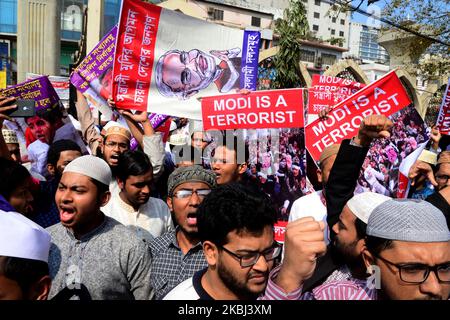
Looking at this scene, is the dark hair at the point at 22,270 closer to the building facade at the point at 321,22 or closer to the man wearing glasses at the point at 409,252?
the man wearing glasses at the point at 409,252

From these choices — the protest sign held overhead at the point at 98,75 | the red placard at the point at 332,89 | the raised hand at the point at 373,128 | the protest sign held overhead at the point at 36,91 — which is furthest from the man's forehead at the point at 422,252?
the red placard at the point at 332,89

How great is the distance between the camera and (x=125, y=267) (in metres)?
2.42

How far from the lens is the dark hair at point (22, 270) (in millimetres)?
1586

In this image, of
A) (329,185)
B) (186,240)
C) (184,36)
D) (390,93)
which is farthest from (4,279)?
(184,36)

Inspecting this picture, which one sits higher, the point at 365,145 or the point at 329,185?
the point at 365,145

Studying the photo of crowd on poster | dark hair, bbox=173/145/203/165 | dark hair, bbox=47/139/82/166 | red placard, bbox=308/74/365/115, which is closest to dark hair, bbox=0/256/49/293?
dark hair, bbox=47/139/82/166

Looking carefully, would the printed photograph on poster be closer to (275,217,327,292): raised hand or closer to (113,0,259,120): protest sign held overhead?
(113,0,259,120): protest sign held overhead

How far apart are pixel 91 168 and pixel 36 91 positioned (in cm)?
238

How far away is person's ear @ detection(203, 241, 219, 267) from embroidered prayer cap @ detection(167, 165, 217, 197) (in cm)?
96

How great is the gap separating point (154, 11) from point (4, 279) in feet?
11.2

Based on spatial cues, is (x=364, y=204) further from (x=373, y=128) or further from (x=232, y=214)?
(x=232, y=214)

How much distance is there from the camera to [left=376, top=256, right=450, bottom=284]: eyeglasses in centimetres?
175

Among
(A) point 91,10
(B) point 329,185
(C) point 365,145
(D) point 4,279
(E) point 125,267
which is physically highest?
(A) point 91,10
